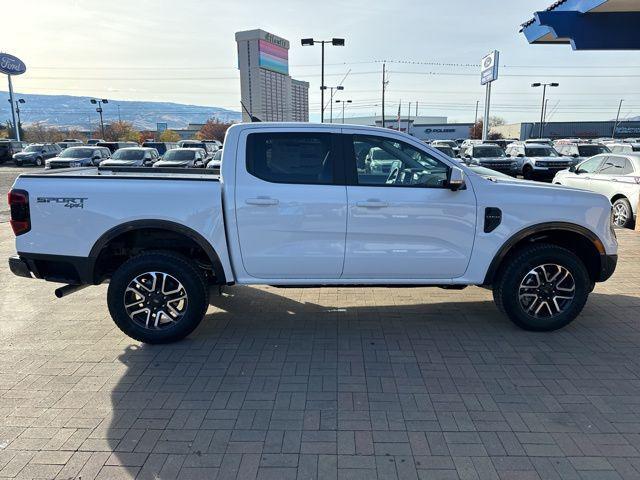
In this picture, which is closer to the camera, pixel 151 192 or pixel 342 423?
pixel 342 423

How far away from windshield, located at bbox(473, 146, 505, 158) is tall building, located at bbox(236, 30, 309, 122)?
28.5 m

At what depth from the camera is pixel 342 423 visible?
3.02 m

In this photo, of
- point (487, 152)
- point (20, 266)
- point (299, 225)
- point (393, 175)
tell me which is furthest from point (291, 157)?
point (487, 152)

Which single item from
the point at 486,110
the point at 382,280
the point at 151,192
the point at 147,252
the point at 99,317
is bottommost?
the point at 99,317

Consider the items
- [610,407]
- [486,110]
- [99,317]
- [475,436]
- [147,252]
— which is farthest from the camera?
[486,110]

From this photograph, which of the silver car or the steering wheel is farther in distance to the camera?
the silver car

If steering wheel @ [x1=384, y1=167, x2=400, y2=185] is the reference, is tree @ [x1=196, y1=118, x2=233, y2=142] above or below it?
above

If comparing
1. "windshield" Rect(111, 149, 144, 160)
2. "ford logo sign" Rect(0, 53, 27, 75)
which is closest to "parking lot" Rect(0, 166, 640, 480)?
"windshield" Rect(111, 149, 144, 160)

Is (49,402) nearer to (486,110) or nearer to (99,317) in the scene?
(99,317)

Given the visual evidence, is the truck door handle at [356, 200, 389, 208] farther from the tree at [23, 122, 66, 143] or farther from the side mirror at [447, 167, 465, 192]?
the tree at [23, 122, 66, 143]

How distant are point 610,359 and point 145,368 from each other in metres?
4.00

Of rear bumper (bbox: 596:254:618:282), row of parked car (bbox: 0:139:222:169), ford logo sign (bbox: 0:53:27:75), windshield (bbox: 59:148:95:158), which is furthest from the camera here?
ford logo sign (bbox: 0:53:27:75)

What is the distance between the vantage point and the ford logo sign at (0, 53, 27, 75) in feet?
158

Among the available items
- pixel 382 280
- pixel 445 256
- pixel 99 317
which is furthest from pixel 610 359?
pixel 99 317
